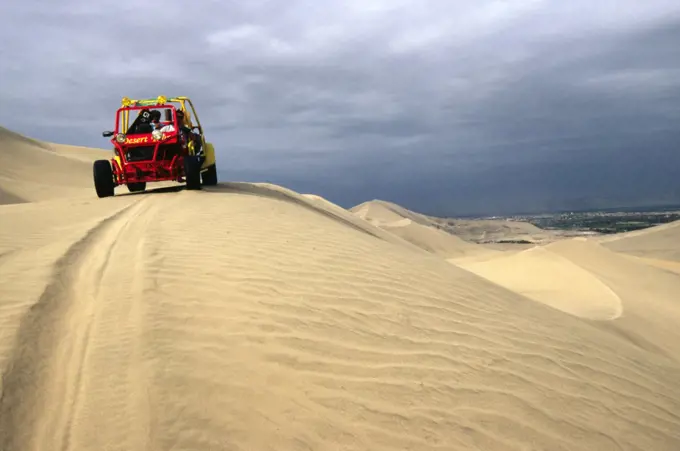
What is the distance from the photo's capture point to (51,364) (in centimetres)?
318

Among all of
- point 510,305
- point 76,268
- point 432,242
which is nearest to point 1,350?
point 76,268

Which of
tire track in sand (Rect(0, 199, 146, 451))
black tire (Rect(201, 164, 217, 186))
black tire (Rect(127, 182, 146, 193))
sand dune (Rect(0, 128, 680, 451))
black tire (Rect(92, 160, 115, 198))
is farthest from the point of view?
black tire (Rect(201, 164, 217, 186))

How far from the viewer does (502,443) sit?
2988 millimetres

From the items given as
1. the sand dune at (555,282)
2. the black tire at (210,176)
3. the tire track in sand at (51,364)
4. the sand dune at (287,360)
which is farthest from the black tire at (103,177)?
the sand dune at (555,282)

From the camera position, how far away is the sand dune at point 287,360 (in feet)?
9.24

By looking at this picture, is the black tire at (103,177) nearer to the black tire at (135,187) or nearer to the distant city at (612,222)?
the black tire at (135,187)

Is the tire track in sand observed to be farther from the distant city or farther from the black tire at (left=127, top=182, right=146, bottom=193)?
the distant city

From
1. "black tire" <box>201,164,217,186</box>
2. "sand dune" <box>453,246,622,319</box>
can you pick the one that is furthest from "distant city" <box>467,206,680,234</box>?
"black tire" <box>201,164,217,186</box>

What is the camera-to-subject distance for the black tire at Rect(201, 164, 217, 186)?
14.5m

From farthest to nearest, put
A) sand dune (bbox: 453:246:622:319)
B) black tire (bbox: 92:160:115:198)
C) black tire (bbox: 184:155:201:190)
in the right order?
black tire (bbox: 92:160:115:198)
black tire (bbox: 184:155:201:190)
sand dune (bbox: 453:246:622:319)

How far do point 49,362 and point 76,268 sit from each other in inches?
76.7

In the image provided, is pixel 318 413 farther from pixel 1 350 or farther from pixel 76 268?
pixel 76 268

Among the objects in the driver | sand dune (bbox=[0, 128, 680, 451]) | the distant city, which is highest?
the driver

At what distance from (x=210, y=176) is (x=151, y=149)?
10.2ft
